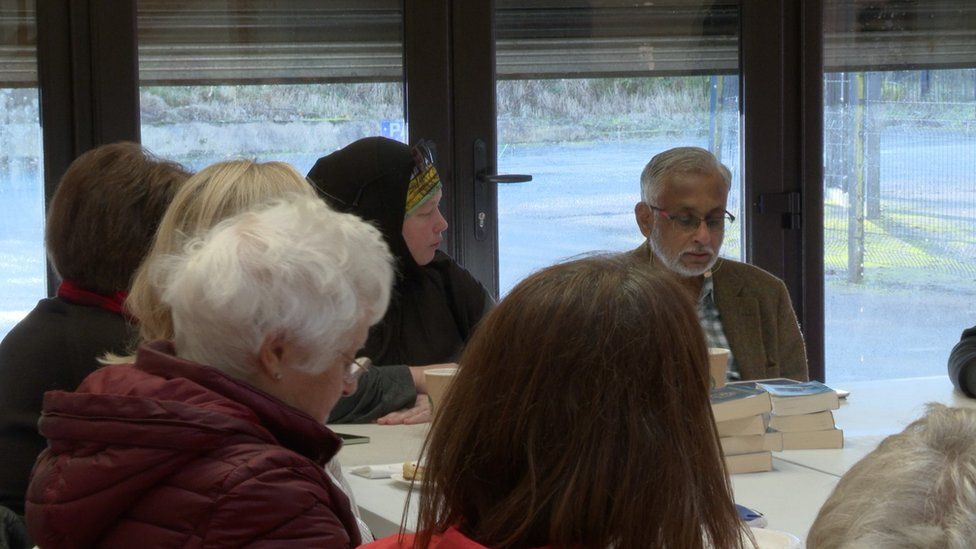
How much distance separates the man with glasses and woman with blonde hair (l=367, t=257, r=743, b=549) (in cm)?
213

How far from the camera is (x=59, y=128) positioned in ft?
13.7

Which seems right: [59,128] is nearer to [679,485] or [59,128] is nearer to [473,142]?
[473,142]

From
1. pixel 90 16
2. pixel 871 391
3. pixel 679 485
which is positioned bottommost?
pixel 871 391

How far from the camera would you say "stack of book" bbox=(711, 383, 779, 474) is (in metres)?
2.44

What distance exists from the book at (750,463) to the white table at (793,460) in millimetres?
14

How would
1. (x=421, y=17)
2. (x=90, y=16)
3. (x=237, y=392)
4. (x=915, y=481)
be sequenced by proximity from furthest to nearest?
1. (x=421, y=17)
2. (x=90, y=16)
3. (x=237, y=392)
4. (x=915, y=481)

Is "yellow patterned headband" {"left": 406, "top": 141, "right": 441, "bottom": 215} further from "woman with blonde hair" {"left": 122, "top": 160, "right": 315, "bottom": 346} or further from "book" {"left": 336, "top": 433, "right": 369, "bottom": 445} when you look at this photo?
"woman with blonde hair" {"left": 122, "top": 160, "right": 315, "bottom": 346}

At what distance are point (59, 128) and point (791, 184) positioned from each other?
2.72 metres

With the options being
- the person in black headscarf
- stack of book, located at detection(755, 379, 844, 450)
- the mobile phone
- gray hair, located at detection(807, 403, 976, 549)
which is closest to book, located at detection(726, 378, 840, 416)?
stack of book, located at detection(755, 379, 844, 450)

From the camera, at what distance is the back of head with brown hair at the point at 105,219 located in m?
2.28

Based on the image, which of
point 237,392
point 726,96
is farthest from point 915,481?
point 726,96

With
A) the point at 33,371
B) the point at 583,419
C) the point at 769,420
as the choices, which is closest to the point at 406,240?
the point at 769,420

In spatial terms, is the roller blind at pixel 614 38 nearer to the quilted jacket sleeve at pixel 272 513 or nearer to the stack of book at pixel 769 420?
the stack of book at pixel 769 420

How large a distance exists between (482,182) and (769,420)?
216 centimetres
